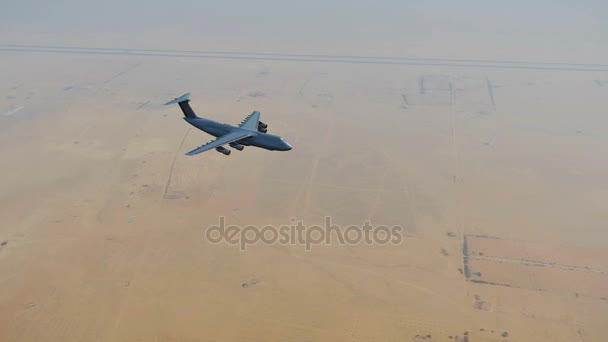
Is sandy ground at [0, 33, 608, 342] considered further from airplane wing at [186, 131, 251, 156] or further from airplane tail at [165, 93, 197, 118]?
airplane wing at [186, 131, 251, 156]

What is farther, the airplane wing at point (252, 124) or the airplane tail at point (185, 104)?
the airplane tail at point (185, 104)

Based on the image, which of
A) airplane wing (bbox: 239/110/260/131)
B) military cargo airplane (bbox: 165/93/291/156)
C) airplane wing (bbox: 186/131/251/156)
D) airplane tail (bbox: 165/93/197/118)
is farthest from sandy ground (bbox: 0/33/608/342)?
airplane wing (bbox: 186/131/251/156)

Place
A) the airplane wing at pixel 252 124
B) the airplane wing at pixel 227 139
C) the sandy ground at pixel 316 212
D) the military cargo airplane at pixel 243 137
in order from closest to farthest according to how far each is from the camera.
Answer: the sandy ground at pixel 316 212 → the airplane wing at pixel 227 139 → the military cargo airplane at pixel 243 137 → the airplane wing at pixel 252 124

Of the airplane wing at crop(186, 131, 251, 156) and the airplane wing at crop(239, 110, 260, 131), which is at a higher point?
the airplane wing at crop(239, 110, 260, 131)

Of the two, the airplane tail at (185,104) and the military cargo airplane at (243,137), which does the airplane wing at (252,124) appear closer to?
the military cargo airplane at (243,137)

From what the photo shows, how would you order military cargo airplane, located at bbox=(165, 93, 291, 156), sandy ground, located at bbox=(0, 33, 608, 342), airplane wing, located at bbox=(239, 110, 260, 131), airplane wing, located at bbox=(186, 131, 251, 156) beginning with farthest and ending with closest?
airplane wing, located at bbox=(239, 110, 260, 131)
military cargo airplane, located at bbox=(165, 93, 291, 156)
airplane wing, located at bbox=(186, 131, 251, 156)
sandy ground, located at bbox=(0, 33, 608, 342)

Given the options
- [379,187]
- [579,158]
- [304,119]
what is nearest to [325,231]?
[379,187]

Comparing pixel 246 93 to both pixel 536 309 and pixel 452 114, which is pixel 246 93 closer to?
pixel 452 114

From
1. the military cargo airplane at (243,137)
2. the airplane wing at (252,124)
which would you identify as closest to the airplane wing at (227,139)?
the military cargo airplane at (243,137)
